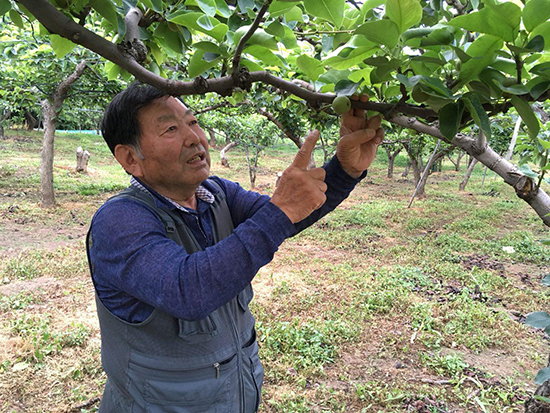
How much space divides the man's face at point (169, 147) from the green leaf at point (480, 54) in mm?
673

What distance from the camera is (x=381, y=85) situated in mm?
876

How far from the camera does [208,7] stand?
30.7 inches

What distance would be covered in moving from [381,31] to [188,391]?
970 mm

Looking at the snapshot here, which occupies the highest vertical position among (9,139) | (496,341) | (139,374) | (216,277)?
(216,277)

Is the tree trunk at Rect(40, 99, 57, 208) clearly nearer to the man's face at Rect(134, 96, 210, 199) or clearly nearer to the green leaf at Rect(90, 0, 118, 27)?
the man's face at Rect(134, 96, 210, 199)

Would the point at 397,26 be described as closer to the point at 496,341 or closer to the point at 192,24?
the point at 192,24

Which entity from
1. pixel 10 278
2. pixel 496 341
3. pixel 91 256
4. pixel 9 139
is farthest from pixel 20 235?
pixel 9 139

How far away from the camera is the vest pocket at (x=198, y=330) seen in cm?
100

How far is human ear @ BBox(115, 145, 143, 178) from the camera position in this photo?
3.57ft

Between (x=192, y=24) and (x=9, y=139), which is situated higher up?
(x=192, y=24)

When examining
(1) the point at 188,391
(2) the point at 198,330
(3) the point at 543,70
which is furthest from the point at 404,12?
(1) the point at 188,391

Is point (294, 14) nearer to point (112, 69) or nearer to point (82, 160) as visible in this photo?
point (112, 69)

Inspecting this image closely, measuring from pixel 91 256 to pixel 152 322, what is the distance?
0.24 meters

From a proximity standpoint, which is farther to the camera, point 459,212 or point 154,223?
point 459,212
